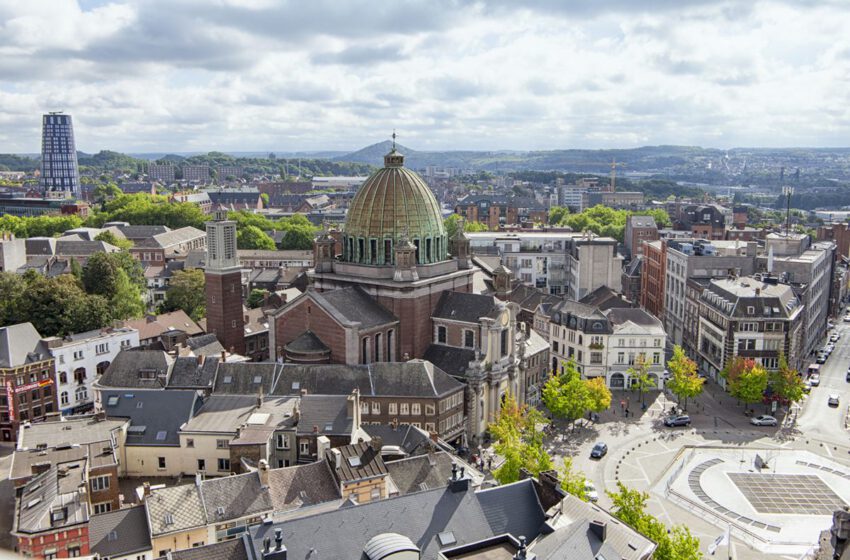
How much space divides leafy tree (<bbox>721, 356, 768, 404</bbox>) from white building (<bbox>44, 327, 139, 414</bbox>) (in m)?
82.6

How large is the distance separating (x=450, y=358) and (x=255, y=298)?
208 feet

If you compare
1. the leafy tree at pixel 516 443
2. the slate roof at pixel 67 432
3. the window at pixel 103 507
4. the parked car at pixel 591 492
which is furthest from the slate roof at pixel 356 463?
the parked car at pixel 591 492

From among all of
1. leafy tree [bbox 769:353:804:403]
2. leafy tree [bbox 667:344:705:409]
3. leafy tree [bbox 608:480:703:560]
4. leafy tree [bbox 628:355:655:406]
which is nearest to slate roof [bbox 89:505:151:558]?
leafy tree [bbox 608:480:703:560]

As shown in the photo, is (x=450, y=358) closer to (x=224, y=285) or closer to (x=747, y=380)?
(x=224, y=285)

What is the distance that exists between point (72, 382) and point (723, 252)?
112966mm

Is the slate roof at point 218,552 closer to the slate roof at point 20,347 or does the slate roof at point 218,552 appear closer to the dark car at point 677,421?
the slate roof at point 20,347

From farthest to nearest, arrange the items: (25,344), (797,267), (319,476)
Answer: (797,267)
(25,344)
(319,476)

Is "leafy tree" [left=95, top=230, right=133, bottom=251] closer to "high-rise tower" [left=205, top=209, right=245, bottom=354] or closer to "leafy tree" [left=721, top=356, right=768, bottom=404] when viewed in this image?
"high-rise tower" [left=205, top=209, right=245, bottom=354]

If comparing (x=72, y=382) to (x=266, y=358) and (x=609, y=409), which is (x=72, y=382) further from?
(x=609, y=409)

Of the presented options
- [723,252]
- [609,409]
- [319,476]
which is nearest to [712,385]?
[609,409]

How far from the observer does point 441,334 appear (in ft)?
322

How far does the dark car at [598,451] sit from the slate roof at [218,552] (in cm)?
5197

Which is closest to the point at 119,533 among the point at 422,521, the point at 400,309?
the point at 422,521

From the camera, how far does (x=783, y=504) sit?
7969 centimetres
